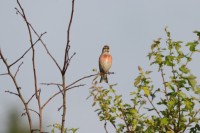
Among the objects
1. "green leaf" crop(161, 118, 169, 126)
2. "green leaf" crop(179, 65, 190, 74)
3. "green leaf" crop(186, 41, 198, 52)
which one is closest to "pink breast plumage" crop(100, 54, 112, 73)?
"green leaf" crop(186, 41, 198, 52)

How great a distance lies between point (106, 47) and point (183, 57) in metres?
6.56

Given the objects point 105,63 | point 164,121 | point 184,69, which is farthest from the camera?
point 105,63

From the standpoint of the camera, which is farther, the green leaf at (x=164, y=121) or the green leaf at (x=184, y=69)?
the green leaf at (x=184, y=69)

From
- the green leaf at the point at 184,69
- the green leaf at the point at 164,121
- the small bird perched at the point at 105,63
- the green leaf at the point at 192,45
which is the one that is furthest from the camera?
the small bird perched at the point at 105,63

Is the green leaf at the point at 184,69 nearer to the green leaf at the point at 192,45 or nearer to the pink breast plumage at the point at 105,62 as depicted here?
the green leaf at the point at 192,45

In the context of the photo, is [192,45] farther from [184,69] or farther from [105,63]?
[105,63]

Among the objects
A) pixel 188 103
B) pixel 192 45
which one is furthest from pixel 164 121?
pixel 192 45

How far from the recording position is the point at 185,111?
5.05 m

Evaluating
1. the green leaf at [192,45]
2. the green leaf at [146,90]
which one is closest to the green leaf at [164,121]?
the green leaf at [146,90]

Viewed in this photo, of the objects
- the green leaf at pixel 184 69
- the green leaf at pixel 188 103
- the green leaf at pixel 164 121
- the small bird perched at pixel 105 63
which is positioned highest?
the small bird perched at pixel 105 63

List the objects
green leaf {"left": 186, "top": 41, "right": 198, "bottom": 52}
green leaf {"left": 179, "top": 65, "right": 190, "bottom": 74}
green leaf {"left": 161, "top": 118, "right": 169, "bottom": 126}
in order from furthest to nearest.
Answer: green leaf {"left": 186, "top": 41, "right": 198, "bottom": 52}
green leaf {"left": 179, "top": 65, "right": 190, "bottom": 74}
green leaf {"left": 161, "top": 118, "right": 169, "bottom": 126}

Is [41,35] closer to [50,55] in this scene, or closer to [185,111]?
[50,55]

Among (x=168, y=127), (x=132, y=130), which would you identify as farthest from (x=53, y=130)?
(x=168, y=127)

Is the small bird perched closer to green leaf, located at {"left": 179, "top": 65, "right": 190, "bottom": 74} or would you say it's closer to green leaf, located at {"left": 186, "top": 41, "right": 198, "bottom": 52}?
green leaf, located at {"left": 186, "top": 41, "right": 198, "bottom": 52}
